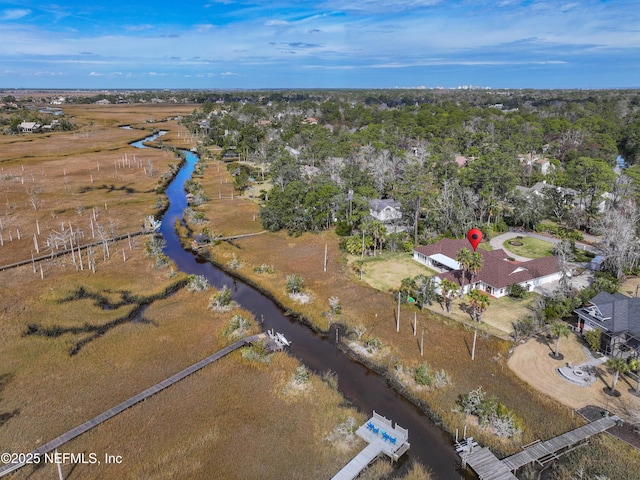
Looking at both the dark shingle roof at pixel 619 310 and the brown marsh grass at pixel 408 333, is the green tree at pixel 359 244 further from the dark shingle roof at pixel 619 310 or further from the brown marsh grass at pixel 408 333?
the dark shingle roof at pixel 619 310

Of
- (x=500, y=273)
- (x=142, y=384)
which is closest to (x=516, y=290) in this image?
(x=500, y=273)

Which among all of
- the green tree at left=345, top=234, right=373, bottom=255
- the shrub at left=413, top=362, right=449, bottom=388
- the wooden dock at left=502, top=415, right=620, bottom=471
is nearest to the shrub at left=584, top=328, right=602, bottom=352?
the wooden dock at left=502, top=415, right=620, bottom=471

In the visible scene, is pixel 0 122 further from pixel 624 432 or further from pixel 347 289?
pixel 624 432

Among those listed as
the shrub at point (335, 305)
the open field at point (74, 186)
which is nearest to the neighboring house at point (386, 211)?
the shrub at point (335, 305)

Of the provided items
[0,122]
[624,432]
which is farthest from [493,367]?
[0,122]

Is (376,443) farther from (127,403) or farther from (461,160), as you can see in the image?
(461,160)

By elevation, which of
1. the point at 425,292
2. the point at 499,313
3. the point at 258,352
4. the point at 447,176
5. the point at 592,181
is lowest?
the point at 258,352
